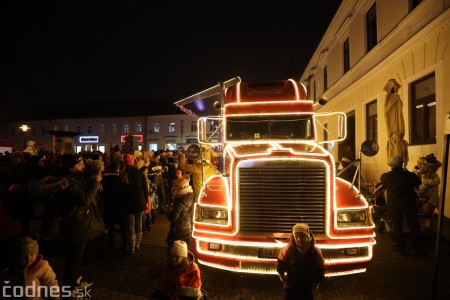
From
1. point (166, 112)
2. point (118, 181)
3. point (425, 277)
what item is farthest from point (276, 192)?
point (166, 112)

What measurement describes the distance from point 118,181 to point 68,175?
1987 mm

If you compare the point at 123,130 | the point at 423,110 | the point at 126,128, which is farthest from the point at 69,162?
the point at 123,130

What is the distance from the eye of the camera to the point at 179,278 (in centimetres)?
338

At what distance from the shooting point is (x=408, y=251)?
689 centimetres

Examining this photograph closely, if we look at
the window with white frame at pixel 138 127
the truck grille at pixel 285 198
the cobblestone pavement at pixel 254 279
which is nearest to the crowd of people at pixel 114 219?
the cobblestone pavement at pixel 254 279

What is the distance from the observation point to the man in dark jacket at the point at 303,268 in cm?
364

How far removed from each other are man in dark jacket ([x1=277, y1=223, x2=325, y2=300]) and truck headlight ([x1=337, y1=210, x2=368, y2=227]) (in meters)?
1.36

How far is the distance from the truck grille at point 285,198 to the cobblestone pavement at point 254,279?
0.89m

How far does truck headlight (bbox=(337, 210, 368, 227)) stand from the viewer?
16.0 feet

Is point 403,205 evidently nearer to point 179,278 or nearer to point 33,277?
point 179,278

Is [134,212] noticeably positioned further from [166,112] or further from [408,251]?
[166,112]

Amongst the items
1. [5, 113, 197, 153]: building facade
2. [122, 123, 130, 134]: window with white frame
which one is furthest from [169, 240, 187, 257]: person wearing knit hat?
[122, 123, 130, 134]: window with white frame

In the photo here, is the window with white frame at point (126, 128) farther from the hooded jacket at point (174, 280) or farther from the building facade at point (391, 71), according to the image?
the hooded jacket at point (174, 280)

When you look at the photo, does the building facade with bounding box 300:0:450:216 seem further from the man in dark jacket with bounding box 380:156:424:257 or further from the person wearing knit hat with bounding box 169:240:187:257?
the person wearing knit hat with bounding box 169:240:187:257
